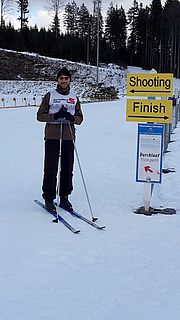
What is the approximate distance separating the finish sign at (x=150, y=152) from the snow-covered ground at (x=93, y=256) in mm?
539

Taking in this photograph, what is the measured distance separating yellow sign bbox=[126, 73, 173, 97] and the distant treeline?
67607 mm

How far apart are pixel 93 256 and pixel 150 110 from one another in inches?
90.7

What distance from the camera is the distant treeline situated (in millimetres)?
74625

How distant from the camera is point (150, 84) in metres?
6.10

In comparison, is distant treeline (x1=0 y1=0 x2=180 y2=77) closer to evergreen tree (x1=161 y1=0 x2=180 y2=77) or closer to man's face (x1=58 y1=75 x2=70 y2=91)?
evergreen tree (x1=161 y1=0 x2=180 y2=77)

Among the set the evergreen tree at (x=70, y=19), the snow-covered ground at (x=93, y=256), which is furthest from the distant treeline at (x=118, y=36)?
the snow-covered ground at (x=93, y=256)

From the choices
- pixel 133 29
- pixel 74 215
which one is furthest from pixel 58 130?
pixel 133 29

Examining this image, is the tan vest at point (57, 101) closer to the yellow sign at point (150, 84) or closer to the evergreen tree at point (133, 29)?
the yellow sign at point (150, 84)

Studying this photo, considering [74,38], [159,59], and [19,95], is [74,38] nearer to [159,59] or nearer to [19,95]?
[159,59]

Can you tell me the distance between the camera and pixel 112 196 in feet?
23.5

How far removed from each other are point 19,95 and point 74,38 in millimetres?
32688

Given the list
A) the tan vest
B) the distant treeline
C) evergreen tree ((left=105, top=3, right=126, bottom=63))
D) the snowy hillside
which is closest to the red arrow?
the tan vest

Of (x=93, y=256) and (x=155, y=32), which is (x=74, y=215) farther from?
(x=155, y=32)

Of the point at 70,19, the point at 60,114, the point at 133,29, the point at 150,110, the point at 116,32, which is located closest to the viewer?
the point at 60,114
